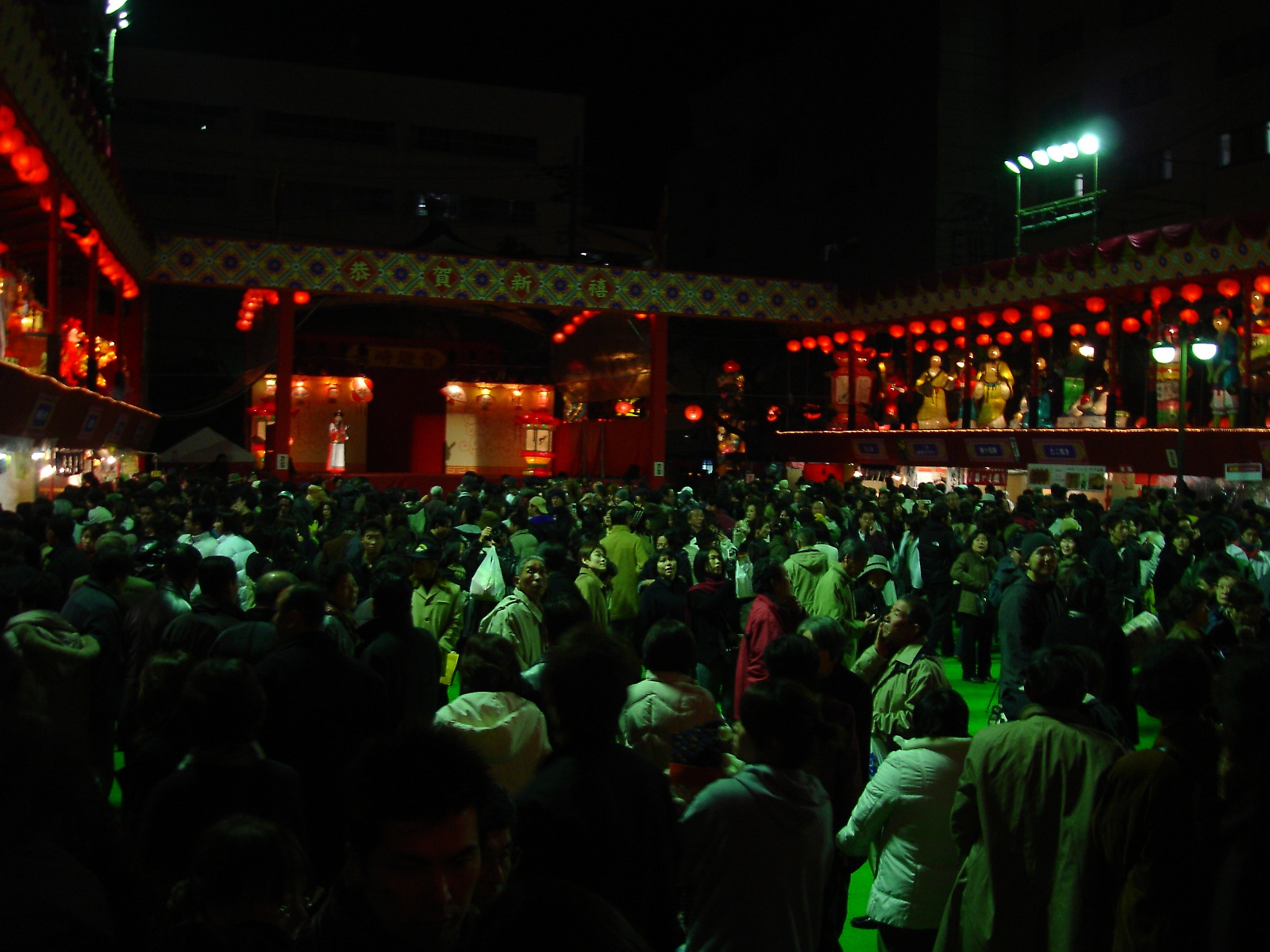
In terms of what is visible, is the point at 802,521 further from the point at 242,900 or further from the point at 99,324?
the point at 99,324

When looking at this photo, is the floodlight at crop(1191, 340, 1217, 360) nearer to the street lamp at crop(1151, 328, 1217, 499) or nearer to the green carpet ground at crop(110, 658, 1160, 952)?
the street lamp at crop(1151, 328, 1217, 499)

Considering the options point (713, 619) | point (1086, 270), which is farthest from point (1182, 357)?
point (713, 619)

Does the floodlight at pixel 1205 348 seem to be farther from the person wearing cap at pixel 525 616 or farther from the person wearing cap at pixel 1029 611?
the person wearing cap at pixel 525 616

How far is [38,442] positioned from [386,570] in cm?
848

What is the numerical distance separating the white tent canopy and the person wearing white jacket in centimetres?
2255

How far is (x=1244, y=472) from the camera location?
1552 centimetres

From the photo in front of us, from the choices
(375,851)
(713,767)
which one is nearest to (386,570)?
(713,767)

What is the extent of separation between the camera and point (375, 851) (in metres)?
1.90

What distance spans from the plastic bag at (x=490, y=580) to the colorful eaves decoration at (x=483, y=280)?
14.6 meters

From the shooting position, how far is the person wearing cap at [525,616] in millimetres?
5480

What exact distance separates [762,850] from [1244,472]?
50.5 feet

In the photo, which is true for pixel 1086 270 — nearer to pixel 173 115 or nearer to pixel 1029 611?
pixel 1029 611

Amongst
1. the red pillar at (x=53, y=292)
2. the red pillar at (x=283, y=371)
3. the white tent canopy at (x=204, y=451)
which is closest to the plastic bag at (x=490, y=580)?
the red pillar at (x=53, y=292)

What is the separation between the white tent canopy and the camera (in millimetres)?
23828
